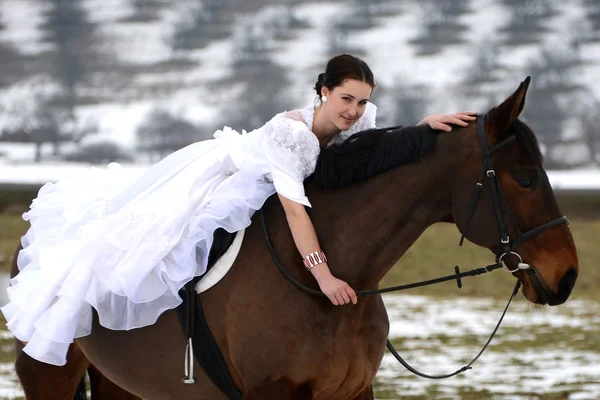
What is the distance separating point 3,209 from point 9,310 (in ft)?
88.8

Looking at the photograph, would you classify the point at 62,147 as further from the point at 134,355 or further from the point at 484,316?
the point at 134,355

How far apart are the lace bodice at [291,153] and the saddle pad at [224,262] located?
31 cm

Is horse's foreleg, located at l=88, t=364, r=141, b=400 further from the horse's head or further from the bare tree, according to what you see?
the bare tree

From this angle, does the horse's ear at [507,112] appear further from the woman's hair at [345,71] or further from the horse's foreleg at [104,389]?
the horse's foreleg at [104,389]

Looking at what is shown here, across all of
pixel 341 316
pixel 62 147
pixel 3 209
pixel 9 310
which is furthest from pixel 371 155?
pixel 62 147

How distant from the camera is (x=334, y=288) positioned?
355 centimetres

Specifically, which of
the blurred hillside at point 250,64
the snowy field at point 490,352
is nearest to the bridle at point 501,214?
the snowy field at point 490,352

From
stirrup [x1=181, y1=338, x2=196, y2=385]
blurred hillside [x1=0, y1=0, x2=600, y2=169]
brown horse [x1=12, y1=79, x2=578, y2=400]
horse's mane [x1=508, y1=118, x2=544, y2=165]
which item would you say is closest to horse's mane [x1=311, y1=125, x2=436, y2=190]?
brown horse [x1=12, y1=79, x2=578, y2=400]

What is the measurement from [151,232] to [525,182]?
1640mm

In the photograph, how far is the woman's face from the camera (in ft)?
12.2

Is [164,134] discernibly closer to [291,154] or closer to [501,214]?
[291,154]

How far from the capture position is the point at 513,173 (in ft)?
11.3

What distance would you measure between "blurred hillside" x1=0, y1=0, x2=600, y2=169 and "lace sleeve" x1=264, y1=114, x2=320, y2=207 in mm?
59145

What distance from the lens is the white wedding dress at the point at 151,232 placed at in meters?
3.81
